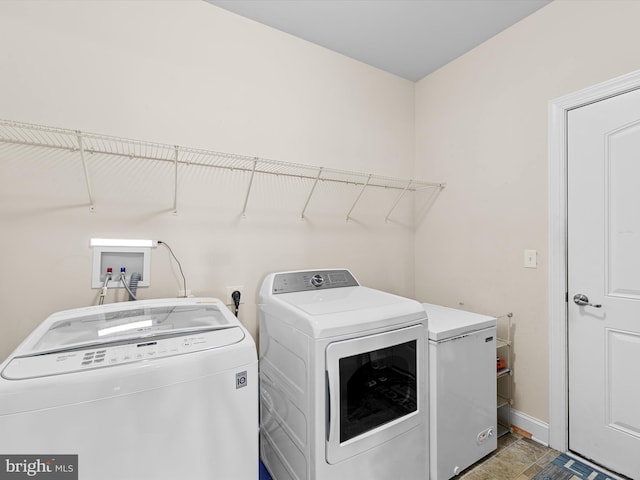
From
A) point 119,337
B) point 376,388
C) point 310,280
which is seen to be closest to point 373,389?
point 376,388

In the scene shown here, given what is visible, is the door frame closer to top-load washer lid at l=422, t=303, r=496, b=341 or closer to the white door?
the white door

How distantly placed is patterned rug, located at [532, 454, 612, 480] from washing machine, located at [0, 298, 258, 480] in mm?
1655

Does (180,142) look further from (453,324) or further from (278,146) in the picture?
(453,324)

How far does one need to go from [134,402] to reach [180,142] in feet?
4.70

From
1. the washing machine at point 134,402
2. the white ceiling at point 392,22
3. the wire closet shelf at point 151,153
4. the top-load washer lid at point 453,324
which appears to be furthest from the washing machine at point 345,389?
the white ceiling at point 392,22

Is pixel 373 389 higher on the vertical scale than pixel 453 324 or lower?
lower

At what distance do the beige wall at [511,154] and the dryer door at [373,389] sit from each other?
97 centimetres

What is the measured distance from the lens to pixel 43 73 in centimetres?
153

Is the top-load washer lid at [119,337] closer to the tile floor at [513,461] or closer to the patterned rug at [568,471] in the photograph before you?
the tile floor at [513,461]

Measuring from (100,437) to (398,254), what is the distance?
232 cm

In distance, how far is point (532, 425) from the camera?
199cm

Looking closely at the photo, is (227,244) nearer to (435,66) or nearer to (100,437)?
(100,437)

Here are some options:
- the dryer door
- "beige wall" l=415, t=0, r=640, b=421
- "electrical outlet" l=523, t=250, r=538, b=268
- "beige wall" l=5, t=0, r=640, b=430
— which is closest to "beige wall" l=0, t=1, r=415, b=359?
"beige wall" l=5, t=0, r=640, b=430

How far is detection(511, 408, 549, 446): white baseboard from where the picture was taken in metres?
1.93
